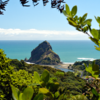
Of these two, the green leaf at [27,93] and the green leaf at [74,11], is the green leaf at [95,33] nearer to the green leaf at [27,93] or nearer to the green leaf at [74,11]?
the green leaf at [74,11]

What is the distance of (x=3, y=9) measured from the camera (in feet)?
8.31

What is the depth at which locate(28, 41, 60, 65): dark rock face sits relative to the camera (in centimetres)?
7269

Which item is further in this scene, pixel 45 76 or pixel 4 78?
pixel 4 78

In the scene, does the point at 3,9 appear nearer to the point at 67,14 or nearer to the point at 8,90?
the point at 67,14

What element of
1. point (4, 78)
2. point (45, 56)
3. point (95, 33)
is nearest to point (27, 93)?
point (95, 33)

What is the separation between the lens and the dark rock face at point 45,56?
72688 millimetres

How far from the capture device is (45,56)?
7688 centimetres

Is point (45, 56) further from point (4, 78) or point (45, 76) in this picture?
point (45, 76)

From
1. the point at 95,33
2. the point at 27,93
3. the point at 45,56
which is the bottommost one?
the point at 45,56

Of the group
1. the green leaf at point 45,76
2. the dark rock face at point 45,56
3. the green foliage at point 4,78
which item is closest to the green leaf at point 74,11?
the green leaf at point 45,76

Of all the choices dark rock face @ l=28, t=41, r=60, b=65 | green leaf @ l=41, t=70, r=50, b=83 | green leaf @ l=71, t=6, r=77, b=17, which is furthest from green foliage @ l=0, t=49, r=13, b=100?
dark rock face @ l=28, t=41, r=60, b=65

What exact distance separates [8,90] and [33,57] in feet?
250

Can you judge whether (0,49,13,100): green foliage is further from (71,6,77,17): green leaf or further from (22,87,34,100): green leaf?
(71,6,77,17): green leaf

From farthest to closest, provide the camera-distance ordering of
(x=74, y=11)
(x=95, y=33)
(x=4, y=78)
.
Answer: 1. (x=4, y=78)
2. (x=74, y=11)
3. (x=95, y=33)
